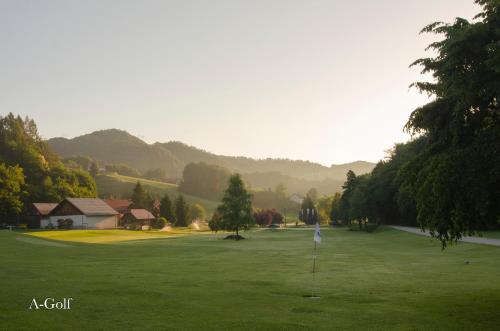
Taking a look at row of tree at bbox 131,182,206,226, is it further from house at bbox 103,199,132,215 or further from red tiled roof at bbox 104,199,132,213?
red tiled roof at bbox 104,199,132,213

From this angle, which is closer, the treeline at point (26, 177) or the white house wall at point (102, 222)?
the treeline at point (26, 177)

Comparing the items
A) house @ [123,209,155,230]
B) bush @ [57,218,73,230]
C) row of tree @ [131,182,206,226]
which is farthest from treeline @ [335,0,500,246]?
row of tree @ [131,182,206,226]

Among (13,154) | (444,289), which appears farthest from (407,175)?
(13,154)

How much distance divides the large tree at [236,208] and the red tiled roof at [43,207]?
47.1 m

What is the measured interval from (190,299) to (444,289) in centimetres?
975

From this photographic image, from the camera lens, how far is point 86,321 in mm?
12320

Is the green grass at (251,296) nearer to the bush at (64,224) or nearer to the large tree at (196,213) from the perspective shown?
the bush at (64,224)

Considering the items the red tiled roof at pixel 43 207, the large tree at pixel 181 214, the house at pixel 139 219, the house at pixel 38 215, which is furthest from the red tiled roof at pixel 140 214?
the house at pixel 38 215

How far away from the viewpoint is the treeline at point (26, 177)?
325ft

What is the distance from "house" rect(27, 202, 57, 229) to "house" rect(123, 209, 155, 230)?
19727 mm

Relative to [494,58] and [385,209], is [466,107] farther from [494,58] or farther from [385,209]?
[385,209]

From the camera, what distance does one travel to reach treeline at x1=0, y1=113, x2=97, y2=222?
325 ft

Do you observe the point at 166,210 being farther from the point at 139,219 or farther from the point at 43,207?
the point at 43,207

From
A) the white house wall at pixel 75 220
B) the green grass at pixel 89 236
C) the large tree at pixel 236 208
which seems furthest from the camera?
the white house wall at pixel 75 220
